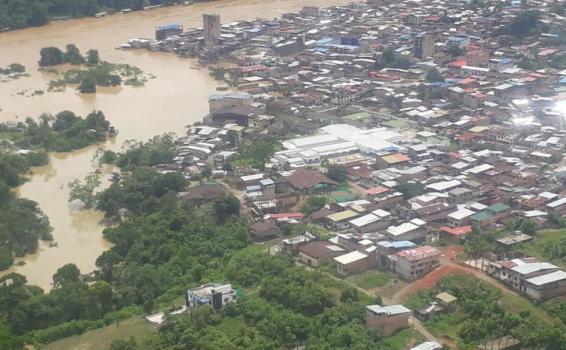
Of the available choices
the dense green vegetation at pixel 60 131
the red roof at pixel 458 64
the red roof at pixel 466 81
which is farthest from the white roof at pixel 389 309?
the red roof at pixel 458 64

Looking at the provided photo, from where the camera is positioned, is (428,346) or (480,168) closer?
(428,346)

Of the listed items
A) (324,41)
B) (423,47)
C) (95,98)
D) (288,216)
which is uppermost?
(423,47)

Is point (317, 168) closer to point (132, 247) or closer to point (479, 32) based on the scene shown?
point (132, 247)

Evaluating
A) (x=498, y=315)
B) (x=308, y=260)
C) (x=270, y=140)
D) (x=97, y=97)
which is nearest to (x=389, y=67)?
(x=270, y=140)

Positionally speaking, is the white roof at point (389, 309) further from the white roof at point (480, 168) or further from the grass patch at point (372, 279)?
→ the white roof at point (480, 168)

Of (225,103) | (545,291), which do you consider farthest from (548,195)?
(225,103)

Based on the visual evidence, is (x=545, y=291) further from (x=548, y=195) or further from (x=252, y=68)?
(x=252, y=68)
